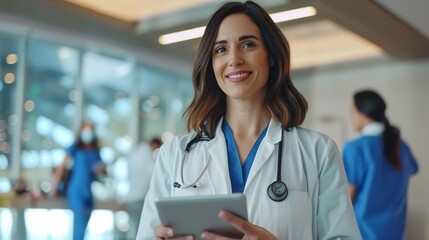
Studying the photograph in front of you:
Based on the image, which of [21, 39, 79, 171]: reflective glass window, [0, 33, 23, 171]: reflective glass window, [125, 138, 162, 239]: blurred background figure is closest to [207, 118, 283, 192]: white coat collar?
[125, 138, 162, 239]: blurred background figure

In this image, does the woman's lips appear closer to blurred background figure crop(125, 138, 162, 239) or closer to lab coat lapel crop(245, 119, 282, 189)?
lab coat lapel crop(245, 119, 282, 189)

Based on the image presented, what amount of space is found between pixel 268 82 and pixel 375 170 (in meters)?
2.30

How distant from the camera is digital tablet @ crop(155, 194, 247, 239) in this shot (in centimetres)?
129

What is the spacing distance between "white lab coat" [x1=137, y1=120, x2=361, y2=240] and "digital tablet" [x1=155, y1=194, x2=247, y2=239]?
13 centimetres

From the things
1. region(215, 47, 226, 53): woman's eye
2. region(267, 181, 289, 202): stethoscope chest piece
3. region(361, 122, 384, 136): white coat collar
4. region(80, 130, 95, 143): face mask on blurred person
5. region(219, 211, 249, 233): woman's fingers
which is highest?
region(80, 130, 95, 143): face mask on blurred person

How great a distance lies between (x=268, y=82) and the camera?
5.25 ft

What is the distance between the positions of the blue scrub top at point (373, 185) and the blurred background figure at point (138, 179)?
3.33 meters

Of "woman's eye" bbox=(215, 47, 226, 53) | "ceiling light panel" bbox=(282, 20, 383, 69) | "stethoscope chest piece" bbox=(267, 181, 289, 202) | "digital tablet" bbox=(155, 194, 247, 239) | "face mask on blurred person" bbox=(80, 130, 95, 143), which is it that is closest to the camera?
"digital tablet" bbox=(155, 194, 247, 239)

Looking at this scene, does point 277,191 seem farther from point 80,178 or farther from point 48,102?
point 48,102

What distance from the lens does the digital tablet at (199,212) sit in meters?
1.29

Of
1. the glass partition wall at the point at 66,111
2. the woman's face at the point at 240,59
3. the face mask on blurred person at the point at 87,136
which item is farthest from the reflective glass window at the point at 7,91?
the woman's face at the point at 240,59

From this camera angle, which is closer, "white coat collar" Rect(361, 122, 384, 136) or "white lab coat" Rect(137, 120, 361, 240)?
"white lab coat" Rect(137, 120, 361, 240)

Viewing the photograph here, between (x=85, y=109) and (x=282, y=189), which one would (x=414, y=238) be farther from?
(x=282, y=189)

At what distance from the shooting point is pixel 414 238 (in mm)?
6633
